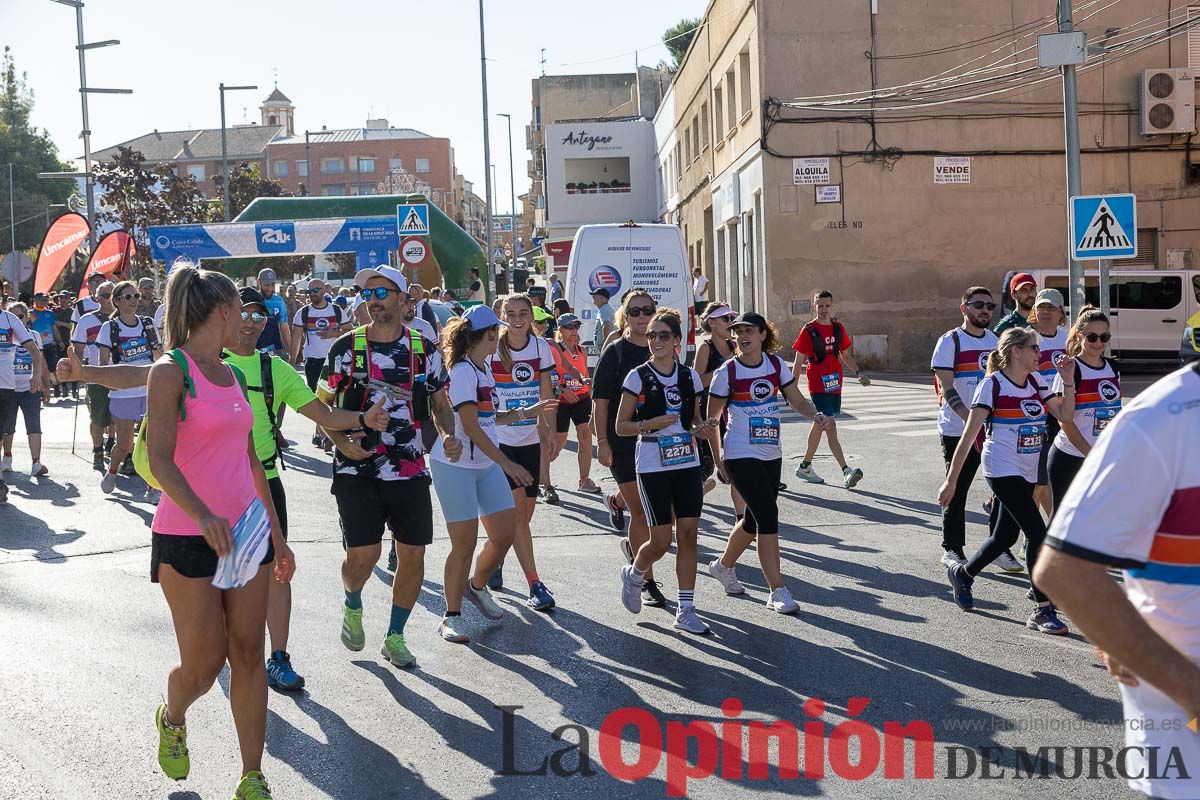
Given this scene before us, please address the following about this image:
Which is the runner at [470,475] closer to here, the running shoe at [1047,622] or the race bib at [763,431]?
the race bib at [763,431]

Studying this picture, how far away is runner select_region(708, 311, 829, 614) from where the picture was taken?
280 inches

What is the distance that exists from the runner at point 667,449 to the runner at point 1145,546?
4.60 meters

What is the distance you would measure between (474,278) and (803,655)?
2092cm

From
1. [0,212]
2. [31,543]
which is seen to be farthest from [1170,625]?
[0,212]

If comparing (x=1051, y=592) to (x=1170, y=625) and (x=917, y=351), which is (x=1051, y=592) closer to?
(x=1170, y=625)

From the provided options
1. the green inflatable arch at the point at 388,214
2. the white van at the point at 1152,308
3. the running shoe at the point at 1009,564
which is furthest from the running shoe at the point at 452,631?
the green inflatable arch at the point at 388,214

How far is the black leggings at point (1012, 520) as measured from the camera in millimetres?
6816

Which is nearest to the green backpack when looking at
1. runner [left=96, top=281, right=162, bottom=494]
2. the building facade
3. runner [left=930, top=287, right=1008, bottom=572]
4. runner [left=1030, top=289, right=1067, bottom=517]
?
runner [left=930, top=287, right=1008, bottom=572]

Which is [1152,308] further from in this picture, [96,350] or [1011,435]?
[96,350]

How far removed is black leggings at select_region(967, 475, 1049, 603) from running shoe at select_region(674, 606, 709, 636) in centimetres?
159

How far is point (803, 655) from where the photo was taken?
20.7ft

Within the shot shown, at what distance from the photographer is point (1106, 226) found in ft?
42.9

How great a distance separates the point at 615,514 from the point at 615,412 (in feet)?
7.00

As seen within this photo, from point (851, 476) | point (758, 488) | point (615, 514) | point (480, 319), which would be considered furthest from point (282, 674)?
point (851, 476)
